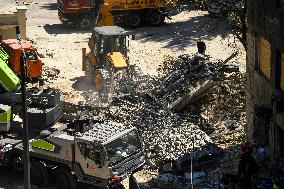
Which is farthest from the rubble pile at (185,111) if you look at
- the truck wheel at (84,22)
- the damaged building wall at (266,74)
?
the truck wheel at (84,22)

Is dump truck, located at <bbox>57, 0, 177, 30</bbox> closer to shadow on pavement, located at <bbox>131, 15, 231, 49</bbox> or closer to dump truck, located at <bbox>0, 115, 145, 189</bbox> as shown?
shadow on pavement, located at <bbox>131, 15, 231, 49</bbox>

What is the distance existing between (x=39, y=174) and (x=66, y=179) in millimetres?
959

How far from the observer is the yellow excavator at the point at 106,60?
2661 cm

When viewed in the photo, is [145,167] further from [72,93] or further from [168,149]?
[72,93]

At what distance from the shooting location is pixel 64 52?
34781 millimetres

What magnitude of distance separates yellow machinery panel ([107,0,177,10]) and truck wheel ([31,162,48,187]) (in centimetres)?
2111

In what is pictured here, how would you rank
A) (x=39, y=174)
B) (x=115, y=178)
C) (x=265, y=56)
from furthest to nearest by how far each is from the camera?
(x=39, y=174), (x=265, y=56), (x=115, y=178)

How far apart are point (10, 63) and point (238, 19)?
10979 mm

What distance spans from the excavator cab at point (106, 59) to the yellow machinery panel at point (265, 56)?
28.2ft

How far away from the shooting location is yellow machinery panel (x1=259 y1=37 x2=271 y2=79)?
1833 cm

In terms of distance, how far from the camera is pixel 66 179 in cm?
1848

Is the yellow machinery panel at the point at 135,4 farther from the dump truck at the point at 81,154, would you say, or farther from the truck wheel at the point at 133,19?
the dump truck at the point at 81,154

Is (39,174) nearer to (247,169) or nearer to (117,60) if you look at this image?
(247,169)

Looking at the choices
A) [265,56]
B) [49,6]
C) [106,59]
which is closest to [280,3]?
[265,56]
